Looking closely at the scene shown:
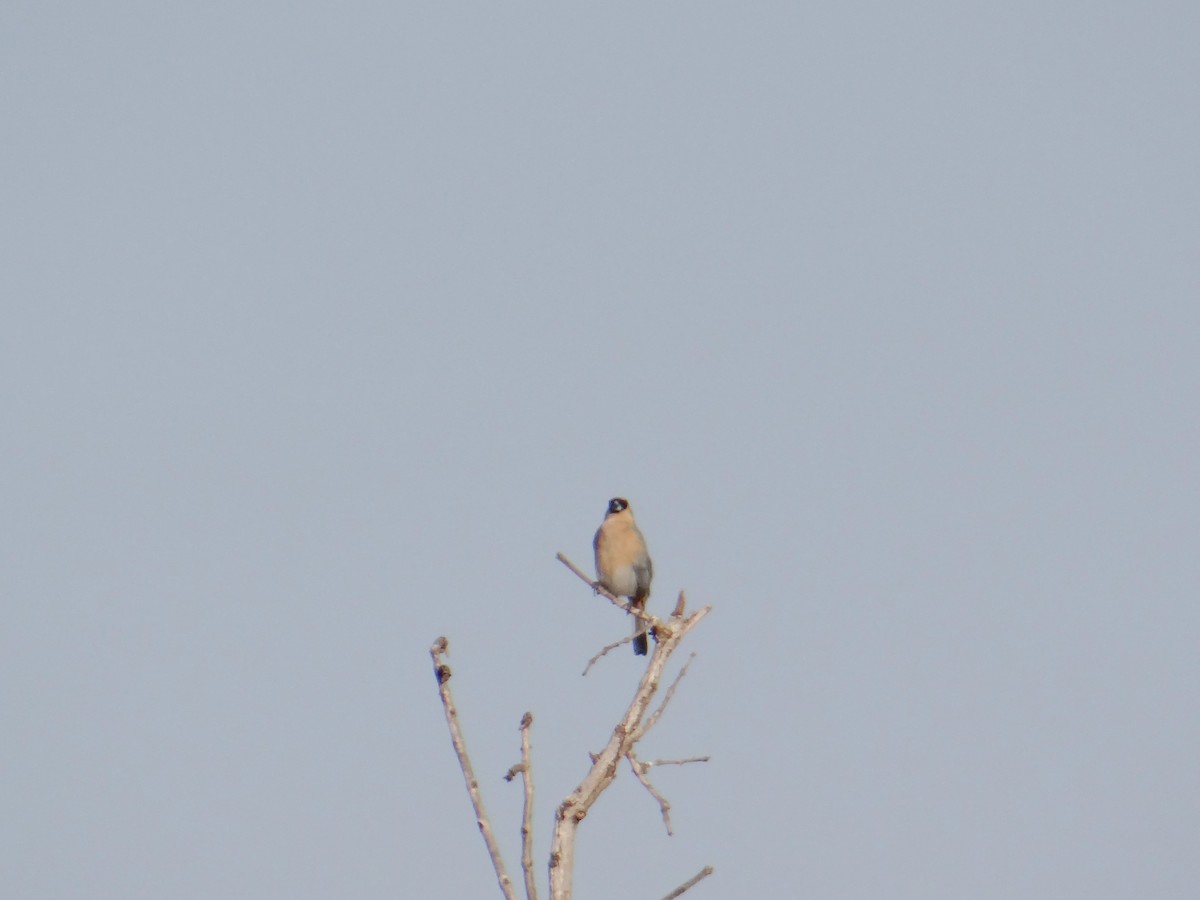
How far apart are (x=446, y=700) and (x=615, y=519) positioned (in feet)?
31.9

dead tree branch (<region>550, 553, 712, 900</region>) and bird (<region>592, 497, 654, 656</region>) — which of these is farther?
bird (<region>592, 497, 654, 656</region>)

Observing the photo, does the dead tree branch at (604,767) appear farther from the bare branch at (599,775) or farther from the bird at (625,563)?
the bird at (625,563)

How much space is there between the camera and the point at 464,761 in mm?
4449

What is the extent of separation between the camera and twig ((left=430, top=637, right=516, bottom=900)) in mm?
4230

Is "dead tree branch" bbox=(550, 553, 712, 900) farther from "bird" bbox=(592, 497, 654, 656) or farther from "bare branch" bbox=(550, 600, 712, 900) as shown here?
"bird" bbox=(592, 497, 654, 656)

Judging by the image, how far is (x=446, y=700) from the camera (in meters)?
4.63

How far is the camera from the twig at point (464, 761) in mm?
4230

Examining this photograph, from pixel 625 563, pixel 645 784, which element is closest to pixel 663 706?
pixel 645 784

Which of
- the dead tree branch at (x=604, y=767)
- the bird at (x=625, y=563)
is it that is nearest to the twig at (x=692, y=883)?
the dead tree branch at (x=604, y=767)

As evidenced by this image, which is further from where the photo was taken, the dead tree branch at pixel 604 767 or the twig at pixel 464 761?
the dead tree branch at pixel 604 767

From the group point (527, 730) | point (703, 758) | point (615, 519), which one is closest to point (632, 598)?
point (615, 519)

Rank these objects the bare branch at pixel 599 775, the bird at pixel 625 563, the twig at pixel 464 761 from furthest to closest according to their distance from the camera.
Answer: the bird at pixel 625 563 < the bare branch at pixel 599 775 < the twig at pixel 464 761

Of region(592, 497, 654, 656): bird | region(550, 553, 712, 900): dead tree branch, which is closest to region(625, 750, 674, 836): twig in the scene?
region(550, 553, 712, 900): dead tree branch

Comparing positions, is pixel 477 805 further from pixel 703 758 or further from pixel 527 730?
pixel 703 758
